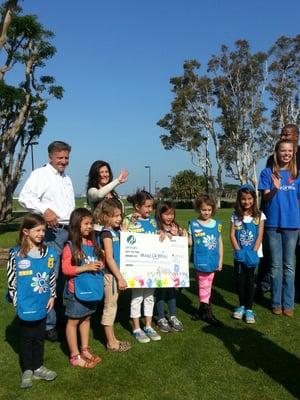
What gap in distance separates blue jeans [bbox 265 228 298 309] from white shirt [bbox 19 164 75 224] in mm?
2676

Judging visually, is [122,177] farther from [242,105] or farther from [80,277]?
[242,105]

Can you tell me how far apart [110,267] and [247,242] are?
1.97m

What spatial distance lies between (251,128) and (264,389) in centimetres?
3612

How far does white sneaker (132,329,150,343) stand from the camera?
4957 millimetres

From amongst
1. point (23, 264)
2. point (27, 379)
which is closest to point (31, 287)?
point (23, 264)

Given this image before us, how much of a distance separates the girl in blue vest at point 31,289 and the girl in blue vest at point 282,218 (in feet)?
10.1

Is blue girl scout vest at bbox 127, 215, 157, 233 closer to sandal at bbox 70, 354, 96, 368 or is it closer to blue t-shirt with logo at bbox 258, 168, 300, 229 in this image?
sandal at bbox 70, 354, 96, 368

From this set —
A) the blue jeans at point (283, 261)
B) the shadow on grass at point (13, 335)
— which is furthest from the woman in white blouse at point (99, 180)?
the blue jeans at point (283, 261)

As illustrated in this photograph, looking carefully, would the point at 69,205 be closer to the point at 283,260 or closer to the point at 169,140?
the point at 283,260


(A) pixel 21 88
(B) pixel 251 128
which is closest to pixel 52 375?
(A) pixel 21 88

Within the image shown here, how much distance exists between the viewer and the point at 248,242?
5.71m

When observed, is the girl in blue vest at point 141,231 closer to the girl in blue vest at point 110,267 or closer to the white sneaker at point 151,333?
the white sneaker at point 151,333

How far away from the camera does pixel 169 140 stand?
41.9 metres

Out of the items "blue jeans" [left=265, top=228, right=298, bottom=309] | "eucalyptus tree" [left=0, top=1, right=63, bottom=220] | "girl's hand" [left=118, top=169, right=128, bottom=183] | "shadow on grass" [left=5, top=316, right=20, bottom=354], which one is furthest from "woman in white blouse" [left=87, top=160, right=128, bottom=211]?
"eucalyptus tree" [left=0, top=1, right=63, bottom=220]
